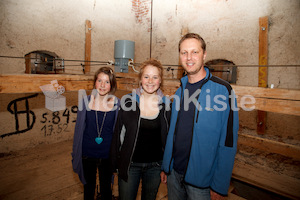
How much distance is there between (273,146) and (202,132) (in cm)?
230

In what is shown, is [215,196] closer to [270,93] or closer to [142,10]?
[270,93]

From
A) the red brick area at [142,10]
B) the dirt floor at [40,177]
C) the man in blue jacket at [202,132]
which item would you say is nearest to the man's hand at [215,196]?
the man in blue jacket at [202,132]

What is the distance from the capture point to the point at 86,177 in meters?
2.17

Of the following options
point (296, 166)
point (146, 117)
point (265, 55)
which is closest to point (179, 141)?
point (146, 117)

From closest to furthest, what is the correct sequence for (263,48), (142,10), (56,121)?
(263,48), (56,121), (142,10)

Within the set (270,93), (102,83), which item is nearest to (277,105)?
(270,93)

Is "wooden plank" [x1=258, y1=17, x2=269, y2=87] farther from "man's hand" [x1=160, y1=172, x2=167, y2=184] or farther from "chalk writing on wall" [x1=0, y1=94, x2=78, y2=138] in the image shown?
"chalk writing on wall" [x1=0, y1=94, x2=78, y2=138]

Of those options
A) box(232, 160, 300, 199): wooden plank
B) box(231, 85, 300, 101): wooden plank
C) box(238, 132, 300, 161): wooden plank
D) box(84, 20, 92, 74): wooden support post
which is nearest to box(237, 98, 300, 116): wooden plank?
box(231, 85, 300, 101): wooden plank

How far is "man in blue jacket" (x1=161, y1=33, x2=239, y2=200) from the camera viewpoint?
147 centimetres

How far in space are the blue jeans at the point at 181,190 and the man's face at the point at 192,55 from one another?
3.25 ft

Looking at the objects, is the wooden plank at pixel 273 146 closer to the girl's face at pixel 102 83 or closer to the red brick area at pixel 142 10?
the girl's face at pixel 102 83

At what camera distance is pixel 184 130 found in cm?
164

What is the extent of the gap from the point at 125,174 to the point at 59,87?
1650mm

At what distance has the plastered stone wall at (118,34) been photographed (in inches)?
160
